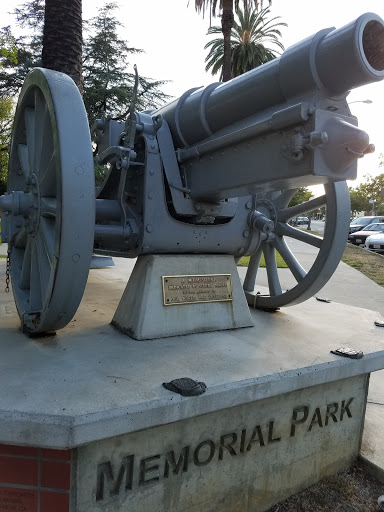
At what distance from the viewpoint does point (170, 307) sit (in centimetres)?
314

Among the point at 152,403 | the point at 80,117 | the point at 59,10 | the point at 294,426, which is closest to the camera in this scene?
the point at 152,403

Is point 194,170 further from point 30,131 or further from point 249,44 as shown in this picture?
point 249,44

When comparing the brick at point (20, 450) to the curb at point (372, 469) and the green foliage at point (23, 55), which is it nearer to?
the curb at point (372, 469)

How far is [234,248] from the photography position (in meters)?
3.65

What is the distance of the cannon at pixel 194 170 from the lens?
230cm

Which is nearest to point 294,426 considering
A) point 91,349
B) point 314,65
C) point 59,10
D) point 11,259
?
point 91,349

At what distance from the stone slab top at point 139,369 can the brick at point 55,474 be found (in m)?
0.26

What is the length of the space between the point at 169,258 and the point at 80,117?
121 centimetres

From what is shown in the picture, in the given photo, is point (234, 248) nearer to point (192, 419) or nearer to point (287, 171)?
point (287, 171)

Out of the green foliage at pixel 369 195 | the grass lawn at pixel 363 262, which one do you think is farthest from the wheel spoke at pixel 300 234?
the green foliage at pixel 369 195

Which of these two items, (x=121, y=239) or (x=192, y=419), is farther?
(x=121, y=239)

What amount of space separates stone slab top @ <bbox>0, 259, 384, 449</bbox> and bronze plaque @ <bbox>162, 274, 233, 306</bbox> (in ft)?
0.88

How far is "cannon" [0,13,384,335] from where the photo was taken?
7.55 feet

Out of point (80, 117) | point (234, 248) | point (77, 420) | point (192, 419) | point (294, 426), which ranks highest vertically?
point (80, 117)
